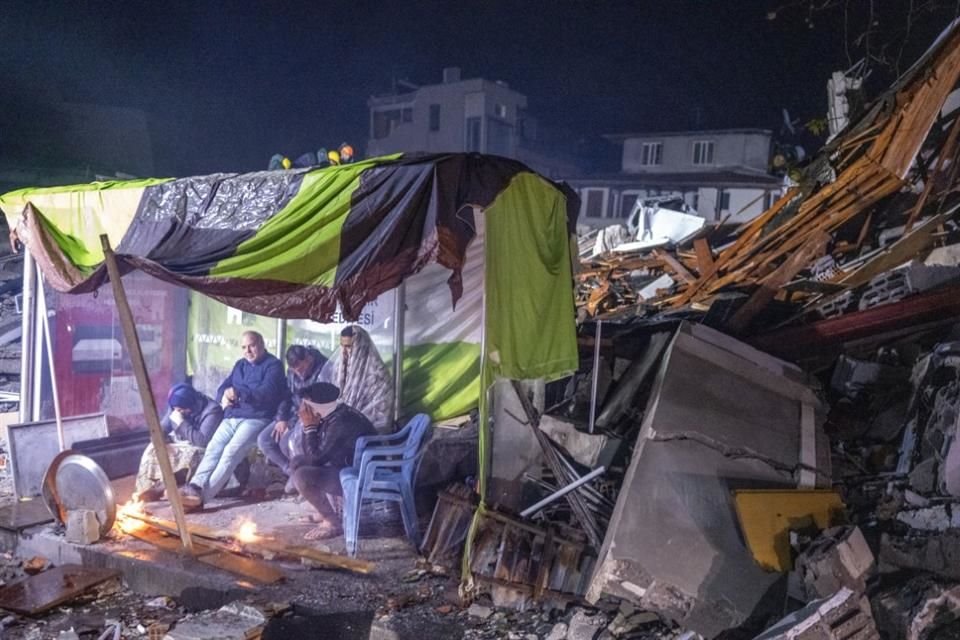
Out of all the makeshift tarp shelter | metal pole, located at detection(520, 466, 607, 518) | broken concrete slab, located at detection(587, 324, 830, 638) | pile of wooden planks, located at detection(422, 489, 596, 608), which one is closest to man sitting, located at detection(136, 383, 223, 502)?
the makeshift tarp shelter

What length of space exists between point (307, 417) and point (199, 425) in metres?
1.80

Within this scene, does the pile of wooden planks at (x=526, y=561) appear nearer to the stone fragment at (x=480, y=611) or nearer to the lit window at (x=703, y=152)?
the stone fragment at (x=480, y=611)

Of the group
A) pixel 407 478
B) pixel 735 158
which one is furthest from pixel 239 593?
pixel 735 158

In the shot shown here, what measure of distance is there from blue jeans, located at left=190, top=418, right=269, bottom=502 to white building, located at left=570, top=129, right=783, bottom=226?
2706 centimetres

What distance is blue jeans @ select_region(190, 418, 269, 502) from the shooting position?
731cm

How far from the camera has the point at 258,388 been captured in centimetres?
758

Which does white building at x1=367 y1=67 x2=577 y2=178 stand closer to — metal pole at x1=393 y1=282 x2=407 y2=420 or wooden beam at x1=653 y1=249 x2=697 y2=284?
wooden beam at x1=653 y1=249 x2=697 y2=284

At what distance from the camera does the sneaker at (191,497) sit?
7062 millimetres

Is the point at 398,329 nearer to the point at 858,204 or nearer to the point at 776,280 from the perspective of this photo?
the point at 776,280

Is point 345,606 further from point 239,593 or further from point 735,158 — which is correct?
point 735,158

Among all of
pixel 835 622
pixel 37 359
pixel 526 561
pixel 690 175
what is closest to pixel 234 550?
pixel 526 561

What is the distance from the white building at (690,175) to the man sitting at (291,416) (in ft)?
85.5

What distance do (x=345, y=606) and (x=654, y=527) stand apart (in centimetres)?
238

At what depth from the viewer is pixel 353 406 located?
25.6ft
